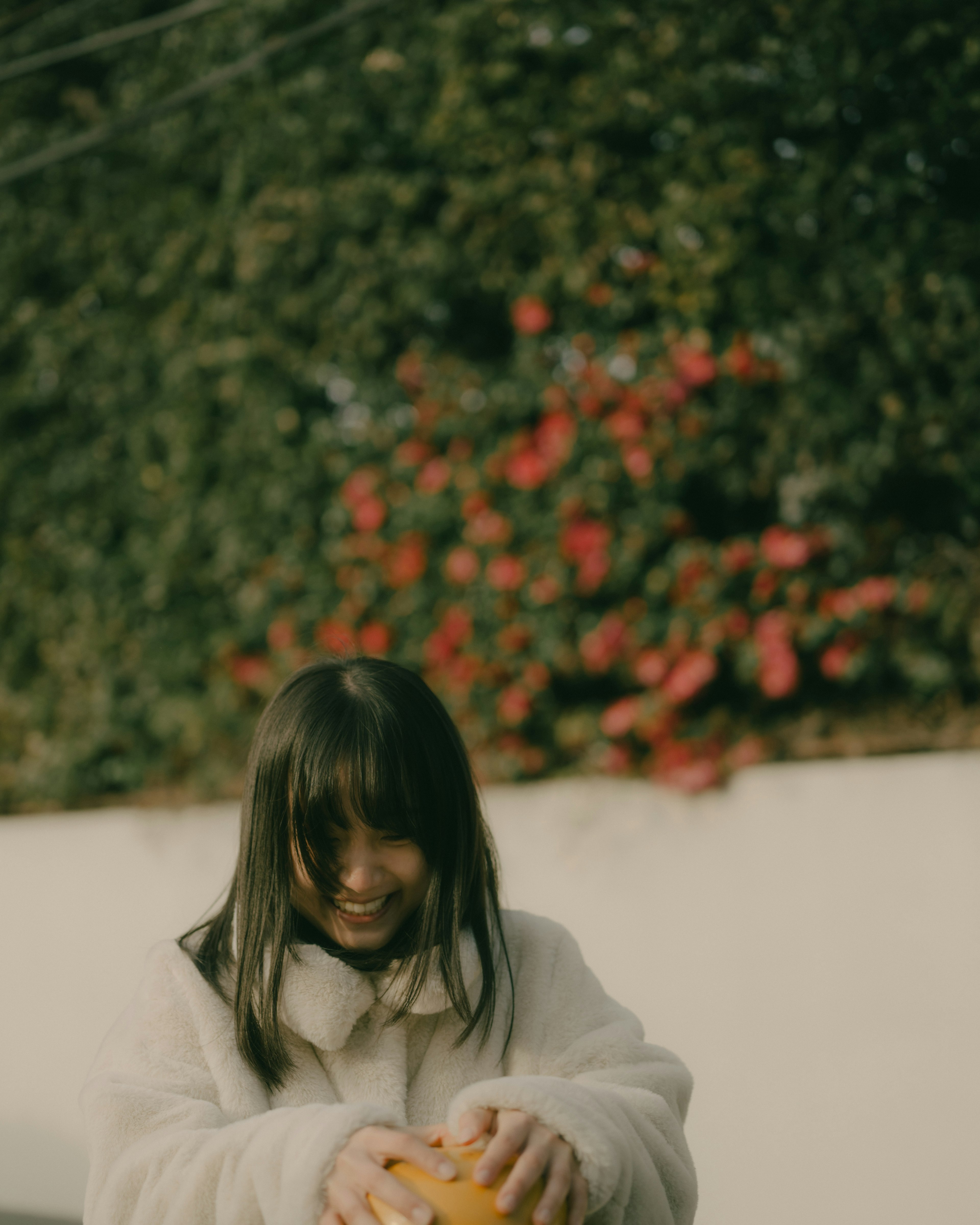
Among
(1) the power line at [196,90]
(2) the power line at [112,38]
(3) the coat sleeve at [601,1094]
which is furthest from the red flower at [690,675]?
(2) the power line at [112,38]

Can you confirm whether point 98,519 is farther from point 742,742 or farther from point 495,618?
point 742,742

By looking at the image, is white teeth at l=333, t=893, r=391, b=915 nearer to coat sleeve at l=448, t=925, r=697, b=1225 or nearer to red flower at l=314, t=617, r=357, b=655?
coat sleeve at l=448, t=925, r=697, b=1225

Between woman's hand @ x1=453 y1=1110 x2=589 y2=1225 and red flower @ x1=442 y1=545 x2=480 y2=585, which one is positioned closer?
woman's hand @ x1=453 y1=1110 x2=589 y2=1225

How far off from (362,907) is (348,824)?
141mm

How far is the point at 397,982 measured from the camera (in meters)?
1.67

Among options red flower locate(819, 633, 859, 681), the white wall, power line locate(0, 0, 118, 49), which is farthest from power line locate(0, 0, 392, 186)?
the white wall

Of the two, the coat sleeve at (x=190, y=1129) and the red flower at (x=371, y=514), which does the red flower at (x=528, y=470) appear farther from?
the coat sleeve at (x=190, y=1129)

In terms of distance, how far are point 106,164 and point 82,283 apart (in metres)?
0.56

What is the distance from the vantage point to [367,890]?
160 centimetres

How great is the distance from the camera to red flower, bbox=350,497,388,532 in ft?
14.3

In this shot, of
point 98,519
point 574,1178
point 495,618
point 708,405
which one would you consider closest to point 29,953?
point 98,519

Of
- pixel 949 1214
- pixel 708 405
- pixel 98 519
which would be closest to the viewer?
pixel 949 1214

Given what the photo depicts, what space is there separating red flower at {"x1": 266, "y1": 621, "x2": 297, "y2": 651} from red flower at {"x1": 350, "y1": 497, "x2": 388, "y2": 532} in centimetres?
53

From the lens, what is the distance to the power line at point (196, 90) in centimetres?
378
